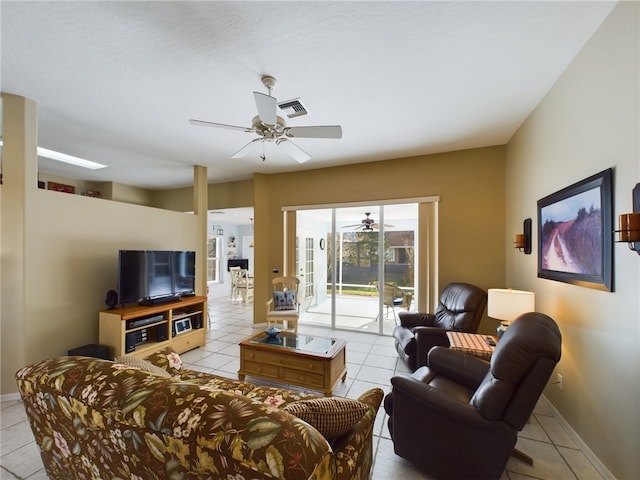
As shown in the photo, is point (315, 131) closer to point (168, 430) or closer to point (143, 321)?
point (168, 430)

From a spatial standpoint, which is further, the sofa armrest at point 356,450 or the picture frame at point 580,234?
the picture frame at point 580,234

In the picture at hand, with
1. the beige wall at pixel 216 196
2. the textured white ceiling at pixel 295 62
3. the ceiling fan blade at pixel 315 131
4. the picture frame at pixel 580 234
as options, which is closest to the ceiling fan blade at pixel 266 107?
the ceiling fan blade at pixel 315 131

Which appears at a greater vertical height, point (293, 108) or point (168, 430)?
point (293, 108)

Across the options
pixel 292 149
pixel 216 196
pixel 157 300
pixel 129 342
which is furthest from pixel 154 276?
pixel 216 196

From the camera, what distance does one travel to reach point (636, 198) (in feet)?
4.65

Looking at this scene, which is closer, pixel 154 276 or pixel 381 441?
pixel 381 441

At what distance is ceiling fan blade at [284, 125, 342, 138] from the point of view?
2.28 metres

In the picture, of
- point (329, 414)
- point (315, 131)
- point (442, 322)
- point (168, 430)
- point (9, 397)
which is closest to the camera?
point (168, 430)

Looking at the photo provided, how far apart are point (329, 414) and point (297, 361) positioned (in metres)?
1.52

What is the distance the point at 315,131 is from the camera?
7.63 feet

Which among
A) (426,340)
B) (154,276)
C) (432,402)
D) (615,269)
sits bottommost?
(426,340)

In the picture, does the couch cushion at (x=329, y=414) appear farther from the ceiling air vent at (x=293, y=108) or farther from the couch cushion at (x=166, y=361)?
the ceiling air vent at (x=293, y=108)

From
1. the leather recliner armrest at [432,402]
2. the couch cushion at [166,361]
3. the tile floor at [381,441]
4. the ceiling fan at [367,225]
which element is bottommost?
the tile floor at [381,441]

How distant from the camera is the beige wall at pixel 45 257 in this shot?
8.25 feet
